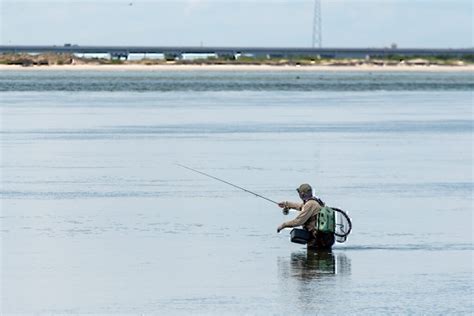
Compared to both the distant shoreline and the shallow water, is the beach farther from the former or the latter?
the shallow water

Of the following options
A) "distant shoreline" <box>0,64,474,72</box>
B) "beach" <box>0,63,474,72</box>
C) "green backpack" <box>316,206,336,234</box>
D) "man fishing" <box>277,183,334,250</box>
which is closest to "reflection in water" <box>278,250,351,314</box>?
"man fishing" <box>277,183,334,250</box>

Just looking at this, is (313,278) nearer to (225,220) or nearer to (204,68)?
(225,220)

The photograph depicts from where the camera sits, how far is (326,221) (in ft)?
58.8

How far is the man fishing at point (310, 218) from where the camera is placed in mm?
17906

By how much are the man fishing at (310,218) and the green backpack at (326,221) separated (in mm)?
49

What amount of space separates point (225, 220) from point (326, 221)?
10.7 feet

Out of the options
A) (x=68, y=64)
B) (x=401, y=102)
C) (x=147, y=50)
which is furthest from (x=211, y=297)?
(x=147, y=50)

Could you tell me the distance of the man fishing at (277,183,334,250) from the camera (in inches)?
705

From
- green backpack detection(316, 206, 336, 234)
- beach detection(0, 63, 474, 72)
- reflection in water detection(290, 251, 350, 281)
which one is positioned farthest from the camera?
beach detection(0, 63, 474, 72)

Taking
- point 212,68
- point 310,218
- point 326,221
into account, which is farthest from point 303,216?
point 212,68

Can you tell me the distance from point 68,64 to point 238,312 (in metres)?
167

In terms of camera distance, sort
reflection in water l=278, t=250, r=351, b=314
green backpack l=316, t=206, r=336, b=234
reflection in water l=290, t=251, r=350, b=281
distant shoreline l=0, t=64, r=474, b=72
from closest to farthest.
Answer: reflection in water l=278, t=250, r=351, b=314 → reflection in water l=290, t=251, r=350, b=281 → green backpack l=316, t=206, r=336, b=234 → distant shoreline l=0, t=64, r=474, b=72

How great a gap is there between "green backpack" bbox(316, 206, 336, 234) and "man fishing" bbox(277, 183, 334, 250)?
49 millimetres

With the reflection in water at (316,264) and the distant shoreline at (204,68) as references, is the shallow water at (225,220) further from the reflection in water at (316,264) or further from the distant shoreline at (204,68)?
the distant shoreline at (204,68)
